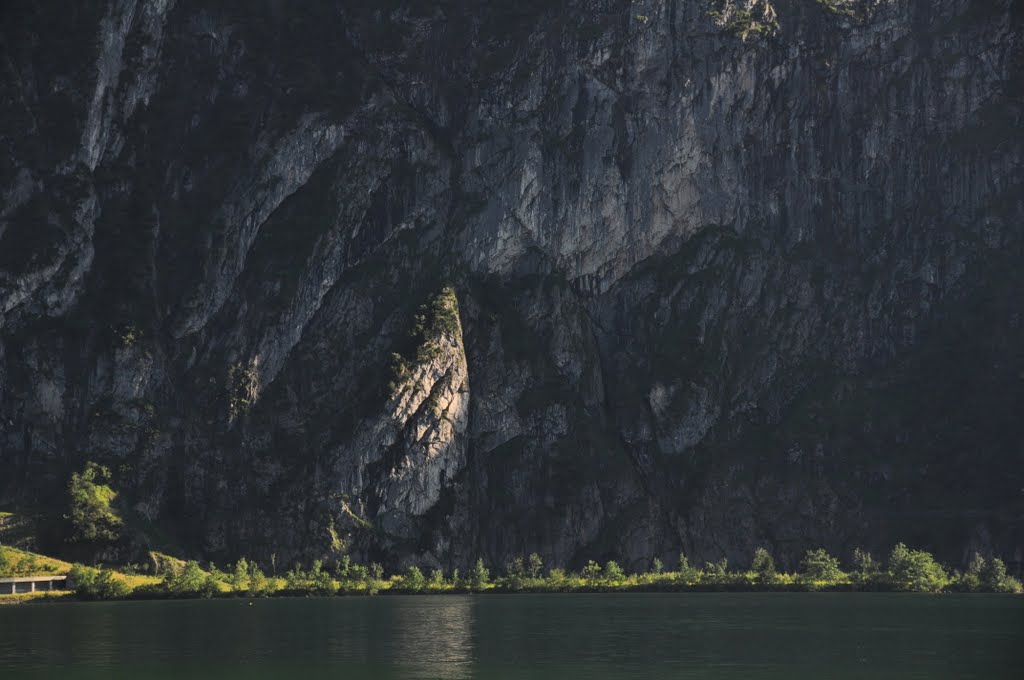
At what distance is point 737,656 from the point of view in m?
110

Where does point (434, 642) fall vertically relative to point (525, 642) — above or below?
above

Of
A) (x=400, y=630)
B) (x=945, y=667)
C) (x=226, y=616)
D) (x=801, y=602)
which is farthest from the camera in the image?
(x=801, y=602)

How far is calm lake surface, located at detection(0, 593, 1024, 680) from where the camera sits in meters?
100

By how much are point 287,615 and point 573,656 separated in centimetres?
6918

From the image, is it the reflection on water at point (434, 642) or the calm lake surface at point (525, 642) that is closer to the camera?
the calm lake surface at point (525, 642)

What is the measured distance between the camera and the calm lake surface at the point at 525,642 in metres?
100

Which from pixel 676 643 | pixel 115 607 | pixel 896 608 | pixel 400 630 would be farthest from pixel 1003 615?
pixel 115 607

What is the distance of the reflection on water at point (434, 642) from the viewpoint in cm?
10081

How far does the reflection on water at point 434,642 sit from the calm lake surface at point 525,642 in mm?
200

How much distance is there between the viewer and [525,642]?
12412 cm

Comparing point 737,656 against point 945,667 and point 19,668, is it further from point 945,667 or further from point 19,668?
point 19,668

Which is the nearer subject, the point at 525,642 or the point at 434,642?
the point at 525,642

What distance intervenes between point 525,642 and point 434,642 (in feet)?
27.6

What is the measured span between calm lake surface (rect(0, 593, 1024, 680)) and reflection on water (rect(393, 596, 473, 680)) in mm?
200
